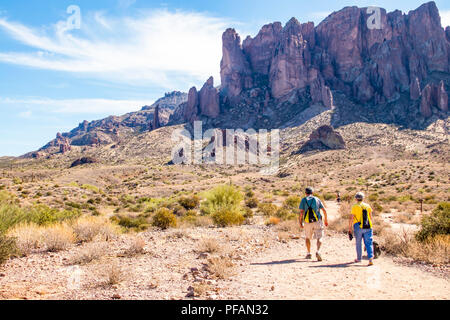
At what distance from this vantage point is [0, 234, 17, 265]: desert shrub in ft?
23.6

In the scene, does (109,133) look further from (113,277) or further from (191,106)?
(113,277)

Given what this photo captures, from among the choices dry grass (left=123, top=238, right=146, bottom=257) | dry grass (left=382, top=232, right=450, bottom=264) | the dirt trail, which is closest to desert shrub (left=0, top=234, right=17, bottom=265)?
dry grass (left=123, top=238, right=146, bottom=257)

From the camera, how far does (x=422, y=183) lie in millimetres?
37000

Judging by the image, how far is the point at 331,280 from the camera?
6.48m

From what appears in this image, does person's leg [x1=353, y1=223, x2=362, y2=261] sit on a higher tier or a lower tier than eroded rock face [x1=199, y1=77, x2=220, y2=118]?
lower

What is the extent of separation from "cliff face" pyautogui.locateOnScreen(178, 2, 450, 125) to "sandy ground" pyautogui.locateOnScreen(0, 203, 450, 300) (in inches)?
3694

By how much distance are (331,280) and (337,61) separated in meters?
126

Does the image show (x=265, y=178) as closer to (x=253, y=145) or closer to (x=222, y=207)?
(x=253, y=145)

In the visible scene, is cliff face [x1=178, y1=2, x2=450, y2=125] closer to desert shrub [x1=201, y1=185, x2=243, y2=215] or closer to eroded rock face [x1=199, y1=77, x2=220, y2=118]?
eroded rock face [x1=199, y1=77, x2=220, y2=118]

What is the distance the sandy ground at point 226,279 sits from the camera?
5.69m

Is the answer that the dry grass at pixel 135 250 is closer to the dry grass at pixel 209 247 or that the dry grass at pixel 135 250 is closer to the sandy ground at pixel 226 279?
the sandy ground at pixel 226 279

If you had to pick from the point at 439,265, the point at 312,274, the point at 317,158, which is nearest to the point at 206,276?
the point at 312,274
